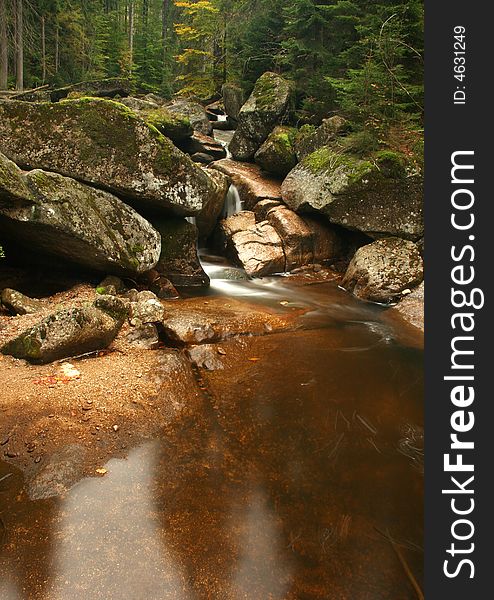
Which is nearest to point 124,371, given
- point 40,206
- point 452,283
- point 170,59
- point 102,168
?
point 40,206

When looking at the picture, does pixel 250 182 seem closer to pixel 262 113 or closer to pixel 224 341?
Result: pixel 262 113

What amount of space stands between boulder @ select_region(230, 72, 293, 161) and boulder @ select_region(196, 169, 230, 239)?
161 inches

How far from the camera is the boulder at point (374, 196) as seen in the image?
10094mm

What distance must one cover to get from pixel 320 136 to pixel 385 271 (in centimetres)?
566

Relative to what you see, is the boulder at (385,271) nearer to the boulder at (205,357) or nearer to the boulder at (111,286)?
the boulder at (205,357)

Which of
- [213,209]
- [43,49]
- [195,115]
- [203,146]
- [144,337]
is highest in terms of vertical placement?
[43,49]

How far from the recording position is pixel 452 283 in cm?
296

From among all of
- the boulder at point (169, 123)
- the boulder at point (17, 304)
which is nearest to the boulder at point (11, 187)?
the boulder at point (17, 304)

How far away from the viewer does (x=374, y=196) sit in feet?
33.7

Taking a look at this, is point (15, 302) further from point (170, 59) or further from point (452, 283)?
point (170, 59)

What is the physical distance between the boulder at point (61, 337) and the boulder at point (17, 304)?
3.75ft

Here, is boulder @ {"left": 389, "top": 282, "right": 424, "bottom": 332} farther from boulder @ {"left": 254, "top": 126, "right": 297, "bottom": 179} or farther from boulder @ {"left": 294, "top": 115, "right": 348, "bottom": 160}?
boulder @ {"left": 254, "top": 126, "right": 297, "bottom": 179}

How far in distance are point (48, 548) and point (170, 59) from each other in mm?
33445

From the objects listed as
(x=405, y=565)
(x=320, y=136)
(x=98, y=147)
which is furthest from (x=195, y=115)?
(x=405, y=565)
